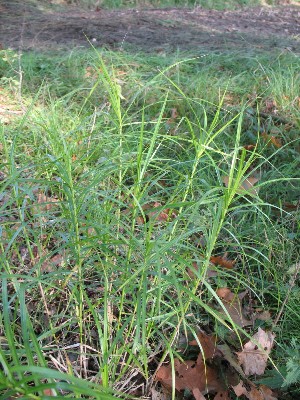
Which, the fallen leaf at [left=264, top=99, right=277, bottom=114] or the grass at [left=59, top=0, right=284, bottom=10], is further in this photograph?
the grass at [left=59, top=0, right=284, bottom=10]

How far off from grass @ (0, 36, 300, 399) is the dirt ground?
1024mm

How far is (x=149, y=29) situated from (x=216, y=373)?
5.68 m

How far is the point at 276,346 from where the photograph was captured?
1.93 m

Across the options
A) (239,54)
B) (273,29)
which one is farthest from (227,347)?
(273,29)

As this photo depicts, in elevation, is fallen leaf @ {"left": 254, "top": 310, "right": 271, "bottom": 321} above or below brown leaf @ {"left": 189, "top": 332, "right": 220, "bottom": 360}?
below

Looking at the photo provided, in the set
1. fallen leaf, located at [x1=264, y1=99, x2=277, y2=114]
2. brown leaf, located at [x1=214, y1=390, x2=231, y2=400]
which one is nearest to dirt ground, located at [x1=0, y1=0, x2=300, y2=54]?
Result: fallen leaf, located at [x1=264, y1=99, x2=277, y2=114]

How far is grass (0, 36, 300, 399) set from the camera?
4.35 feet

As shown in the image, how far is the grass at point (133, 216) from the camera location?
1.33 metres

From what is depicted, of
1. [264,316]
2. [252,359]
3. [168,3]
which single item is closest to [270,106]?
[264,316]

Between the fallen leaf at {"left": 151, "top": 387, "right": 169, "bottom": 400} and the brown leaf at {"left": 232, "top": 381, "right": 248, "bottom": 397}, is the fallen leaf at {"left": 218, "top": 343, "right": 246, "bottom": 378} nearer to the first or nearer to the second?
the brown leaf at {"left": 232, "top": 381, "right": 248, "bottom": 397}

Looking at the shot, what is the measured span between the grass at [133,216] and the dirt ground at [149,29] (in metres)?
1.02

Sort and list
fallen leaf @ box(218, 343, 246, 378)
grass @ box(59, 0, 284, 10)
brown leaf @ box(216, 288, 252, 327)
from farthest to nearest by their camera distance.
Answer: grass @ box(59, 0, 284, 10)
brown leaf @ box(216, 288, 252, 327)
fallen leaf @ box(218, 343, 246, 378)

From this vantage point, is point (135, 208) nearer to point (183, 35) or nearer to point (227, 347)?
point (227, 347)

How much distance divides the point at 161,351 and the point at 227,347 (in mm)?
254
